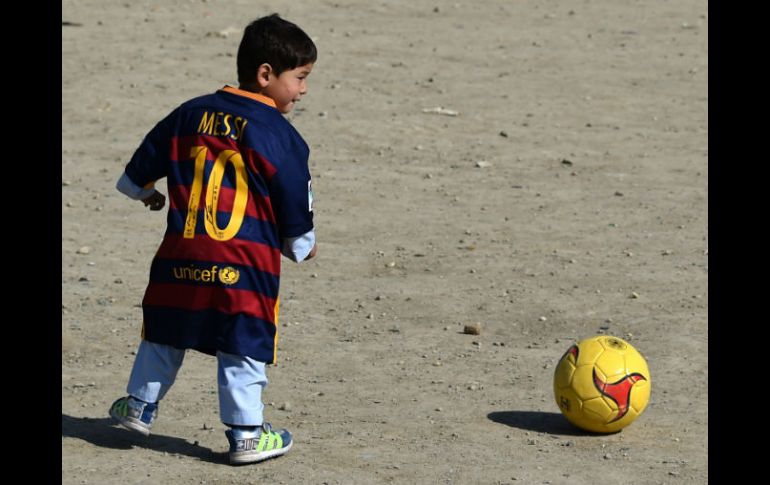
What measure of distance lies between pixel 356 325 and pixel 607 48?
30.5ft

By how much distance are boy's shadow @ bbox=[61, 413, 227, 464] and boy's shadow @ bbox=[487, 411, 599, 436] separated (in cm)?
149

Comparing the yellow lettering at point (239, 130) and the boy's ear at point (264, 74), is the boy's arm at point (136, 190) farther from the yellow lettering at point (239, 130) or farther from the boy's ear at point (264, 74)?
the boy's ear at point (264, 74)

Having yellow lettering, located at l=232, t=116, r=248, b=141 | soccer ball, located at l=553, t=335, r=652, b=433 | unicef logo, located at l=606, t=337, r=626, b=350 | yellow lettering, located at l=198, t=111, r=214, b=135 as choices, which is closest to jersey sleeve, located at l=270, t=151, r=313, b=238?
yellow lettering, located at l=232, t=116, r=248, b=141

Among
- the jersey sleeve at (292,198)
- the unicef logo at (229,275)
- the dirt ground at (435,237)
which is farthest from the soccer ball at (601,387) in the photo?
the unicef logo at (229,275)

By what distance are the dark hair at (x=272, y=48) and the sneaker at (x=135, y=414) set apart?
1.47 meters

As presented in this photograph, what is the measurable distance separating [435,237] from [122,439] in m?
4.60

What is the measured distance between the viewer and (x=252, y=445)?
232 inches

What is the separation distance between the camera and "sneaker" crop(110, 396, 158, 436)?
5.98 m

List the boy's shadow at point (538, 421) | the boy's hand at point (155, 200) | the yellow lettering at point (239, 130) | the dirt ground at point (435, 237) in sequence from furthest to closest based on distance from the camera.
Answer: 1. the boy's shadow at point (538, 421)
2. the dirt ground at point (435, 237)
3. the boy's hand at point (155, 200)
4. the yellow lettering at point (239, 130)

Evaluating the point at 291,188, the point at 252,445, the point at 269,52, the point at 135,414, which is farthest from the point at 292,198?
the point at 135,414

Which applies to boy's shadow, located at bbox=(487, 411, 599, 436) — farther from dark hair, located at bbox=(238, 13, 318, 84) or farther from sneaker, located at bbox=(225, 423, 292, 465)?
dark hair, located at bbox=(238, 13, 318, 84)

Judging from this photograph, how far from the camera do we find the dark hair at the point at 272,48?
582 cm

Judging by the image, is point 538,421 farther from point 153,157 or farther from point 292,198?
point 153,157
